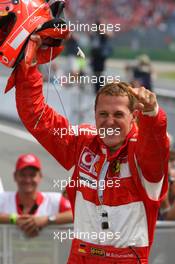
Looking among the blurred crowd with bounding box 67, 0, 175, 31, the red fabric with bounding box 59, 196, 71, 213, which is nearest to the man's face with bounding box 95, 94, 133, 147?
the red fabric with bounding box 59, 196, 71, 213

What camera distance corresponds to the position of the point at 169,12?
3145cm

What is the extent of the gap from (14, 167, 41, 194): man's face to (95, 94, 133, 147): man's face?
2.23m

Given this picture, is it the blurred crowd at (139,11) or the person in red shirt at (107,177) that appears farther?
the blurred crowd at (139,11)

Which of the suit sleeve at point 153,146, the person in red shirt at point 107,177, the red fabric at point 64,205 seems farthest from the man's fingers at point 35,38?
the red fabric at point 64,205

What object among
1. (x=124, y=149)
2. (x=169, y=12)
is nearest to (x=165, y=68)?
(x=169, y=12)

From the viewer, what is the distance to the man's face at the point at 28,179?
20.2 feet

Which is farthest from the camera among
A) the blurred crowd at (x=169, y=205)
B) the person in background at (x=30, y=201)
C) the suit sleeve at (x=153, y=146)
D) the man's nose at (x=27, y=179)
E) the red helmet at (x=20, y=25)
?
the man's nose at (x=27, y=179)

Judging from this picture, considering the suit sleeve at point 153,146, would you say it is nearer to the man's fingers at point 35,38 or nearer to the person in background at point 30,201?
the man's fingers at point 35,38

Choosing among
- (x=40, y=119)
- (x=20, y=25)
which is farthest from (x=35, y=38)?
(x=40, y=119)

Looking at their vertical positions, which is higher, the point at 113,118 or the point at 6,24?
the point at 6,24

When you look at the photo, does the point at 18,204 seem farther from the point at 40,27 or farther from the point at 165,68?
the point at 165,68

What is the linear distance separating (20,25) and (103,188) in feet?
2.77

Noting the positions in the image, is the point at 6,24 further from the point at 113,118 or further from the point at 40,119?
the point at 113,118

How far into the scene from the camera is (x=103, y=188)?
4.03m
